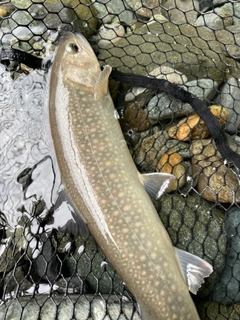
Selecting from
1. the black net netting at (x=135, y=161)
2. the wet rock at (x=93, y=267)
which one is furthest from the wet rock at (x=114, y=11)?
the wet rock at (x=93, y=267)

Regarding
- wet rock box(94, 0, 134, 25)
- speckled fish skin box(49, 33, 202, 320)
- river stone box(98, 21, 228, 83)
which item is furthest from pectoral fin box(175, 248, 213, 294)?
wet rock box(94, 0, 134, 25)

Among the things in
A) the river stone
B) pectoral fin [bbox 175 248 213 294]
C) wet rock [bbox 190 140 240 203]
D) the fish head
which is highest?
the fish head

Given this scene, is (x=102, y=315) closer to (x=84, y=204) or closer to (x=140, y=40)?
(x=84, y=204)

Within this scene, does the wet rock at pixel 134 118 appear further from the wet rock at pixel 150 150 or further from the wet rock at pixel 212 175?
the wet rock at pixel 212 175

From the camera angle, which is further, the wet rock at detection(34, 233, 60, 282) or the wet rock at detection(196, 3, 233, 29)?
the wet rock at detection(196, 3, 233, 29)

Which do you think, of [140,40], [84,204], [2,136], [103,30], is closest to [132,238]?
[84,204]

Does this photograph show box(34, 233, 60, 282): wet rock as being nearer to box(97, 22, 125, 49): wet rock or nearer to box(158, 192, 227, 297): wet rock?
box(158, 192, 227, 297): wet rock
